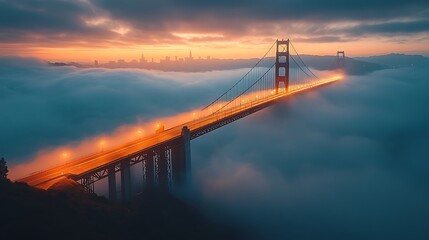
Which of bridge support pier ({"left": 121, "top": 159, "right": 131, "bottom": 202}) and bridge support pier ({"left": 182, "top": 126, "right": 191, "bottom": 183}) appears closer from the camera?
bridge support pier ({"left": 121, "top": 159, "right": 131, "bottom": 202})

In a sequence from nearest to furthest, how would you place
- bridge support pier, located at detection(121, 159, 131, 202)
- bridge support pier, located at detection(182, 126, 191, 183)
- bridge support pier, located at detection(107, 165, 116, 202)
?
bridge support pier, located at detection(107, 165, 116, 202)
bridge support pier, located at detection(121, 159, 131, 202)
bridge support pier, located at detection(182, 126, 191, 183)

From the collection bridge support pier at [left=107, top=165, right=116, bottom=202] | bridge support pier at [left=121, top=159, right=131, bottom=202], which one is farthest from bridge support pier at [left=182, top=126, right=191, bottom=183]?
bridge support pier at [left=107, top=165, right=116, bottom=202]

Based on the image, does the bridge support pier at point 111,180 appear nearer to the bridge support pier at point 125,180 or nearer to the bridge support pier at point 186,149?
the bridge support pier at point 125,180

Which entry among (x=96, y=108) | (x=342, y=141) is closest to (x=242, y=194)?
(x=342, y=141)

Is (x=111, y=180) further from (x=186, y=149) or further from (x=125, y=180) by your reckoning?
(x=186, y=149)

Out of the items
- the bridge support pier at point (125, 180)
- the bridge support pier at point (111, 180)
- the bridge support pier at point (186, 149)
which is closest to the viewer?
the bridge support pier at point (111, 180)

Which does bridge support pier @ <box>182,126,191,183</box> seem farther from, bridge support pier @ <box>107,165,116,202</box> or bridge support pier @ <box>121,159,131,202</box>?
bridge support pier @ <box>107,165,116,202</box>

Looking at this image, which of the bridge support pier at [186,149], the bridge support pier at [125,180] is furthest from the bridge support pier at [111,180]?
the bridge support pier at [186,149]

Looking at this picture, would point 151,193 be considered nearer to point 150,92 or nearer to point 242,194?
point 242,194

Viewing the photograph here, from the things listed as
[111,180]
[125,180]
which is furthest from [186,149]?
[111,180]
